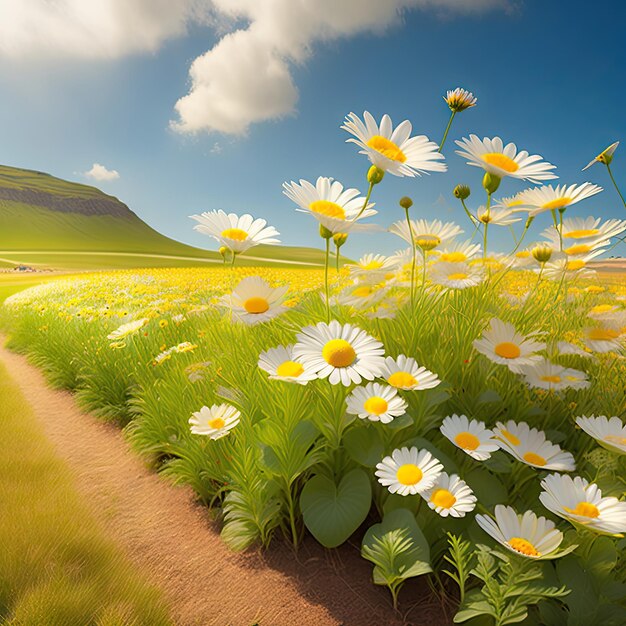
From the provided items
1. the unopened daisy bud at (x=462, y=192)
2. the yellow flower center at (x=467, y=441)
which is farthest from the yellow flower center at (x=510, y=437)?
the unopened daisy bud at (x=462, y=192)

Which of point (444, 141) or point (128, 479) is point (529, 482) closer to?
point (444, 141)

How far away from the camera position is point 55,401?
411cm

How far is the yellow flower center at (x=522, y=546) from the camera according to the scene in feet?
3.76

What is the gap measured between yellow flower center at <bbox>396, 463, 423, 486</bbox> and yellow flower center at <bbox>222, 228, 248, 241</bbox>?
987 mm

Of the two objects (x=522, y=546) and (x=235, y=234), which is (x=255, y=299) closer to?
(x=235, y=234)

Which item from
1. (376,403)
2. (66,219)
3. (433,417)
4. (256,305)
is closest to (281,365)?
(256,305)

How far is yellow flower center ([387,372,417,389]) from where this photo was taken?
1.46m

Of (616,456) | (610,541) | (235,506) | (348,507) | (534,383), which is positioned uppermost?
(534,383)

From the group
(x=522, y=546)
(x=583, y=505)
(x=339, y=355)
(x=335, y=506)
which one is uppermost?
(x=339, y=355)

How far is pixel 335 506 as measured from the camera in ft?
5.07

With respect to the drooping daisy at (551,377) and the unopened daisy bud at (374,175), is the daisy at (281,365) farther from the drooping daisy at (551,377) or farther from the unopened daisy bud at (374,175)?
the drooping daisy at (551,377)

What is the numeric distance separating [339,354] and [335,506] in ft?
1.99

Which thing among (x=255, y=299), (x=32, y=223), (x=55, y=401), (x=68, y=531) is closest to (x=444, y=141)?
(x=255, y=299)

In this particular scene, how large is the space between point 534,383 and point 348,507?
0.91 m
